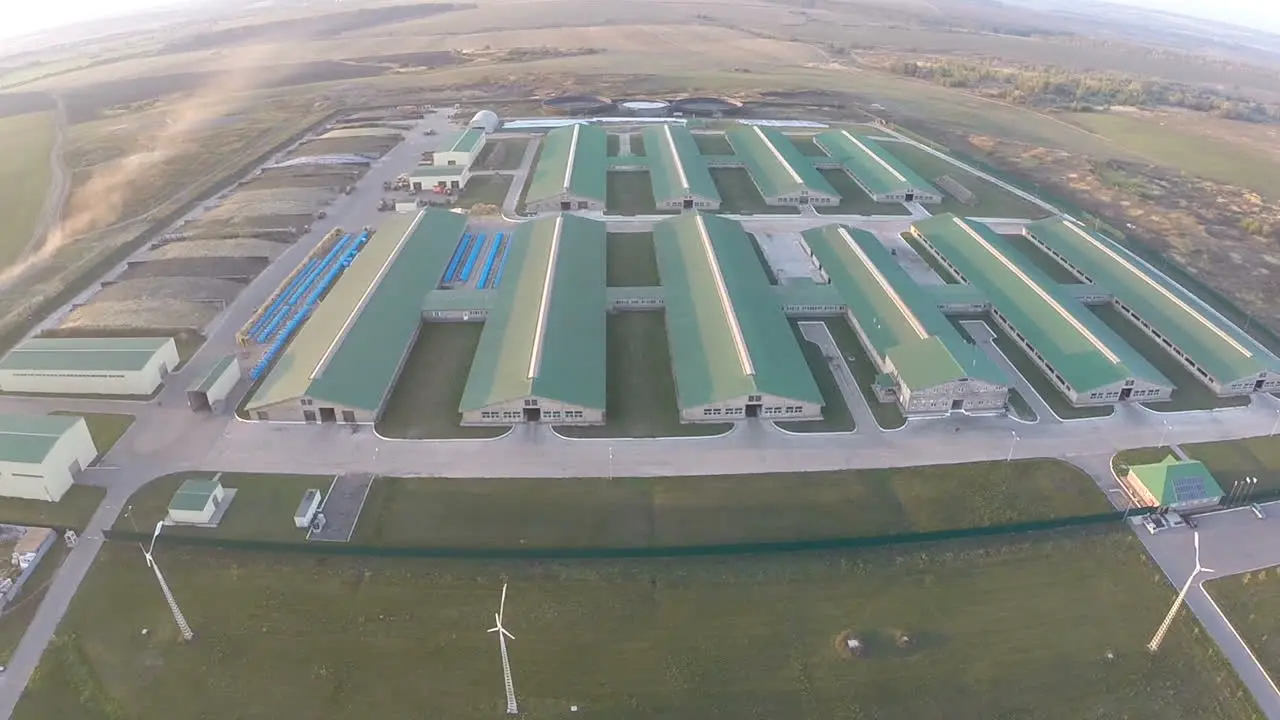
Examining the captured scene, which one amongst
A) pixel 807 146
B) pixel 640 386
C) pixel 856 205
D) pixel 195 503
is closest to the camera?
pixel 195 503

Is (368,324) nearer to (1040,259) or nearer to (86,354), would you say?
(86,354)

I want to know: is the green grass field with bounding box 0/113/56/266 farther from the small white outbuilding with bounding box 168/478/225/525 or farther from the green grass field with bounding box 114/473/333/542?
the small white outbuilding with bounding box 168/478/225/525

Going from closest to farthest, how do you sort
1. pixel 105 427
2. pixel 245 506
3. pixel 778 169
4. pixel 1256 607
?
pixel 1256 607 → pixel 245 506 → pixel 105 427 → pixel 778 169

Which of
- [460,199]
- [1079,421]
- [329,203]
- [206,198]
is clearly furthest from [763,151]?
[206,198]

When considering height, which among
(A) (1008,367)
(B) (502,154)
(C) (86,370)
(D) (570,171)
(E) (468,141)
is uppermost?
(E) (468,141)

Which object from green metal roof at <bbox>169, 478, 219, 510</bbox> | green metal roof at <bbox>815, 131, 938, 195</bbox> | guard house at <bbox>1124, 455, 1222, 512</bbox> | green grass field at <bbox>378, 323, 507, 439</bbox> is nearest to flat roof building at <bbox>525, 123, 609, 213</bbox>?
green grass field at <bbox>378, 323, 507, 439</bbox>

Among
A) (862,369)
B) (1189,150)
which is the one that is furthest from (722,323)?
(1189,150)
